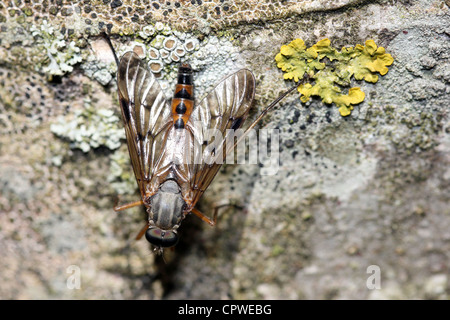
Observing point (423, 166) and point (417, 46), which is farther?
point (423, 166)

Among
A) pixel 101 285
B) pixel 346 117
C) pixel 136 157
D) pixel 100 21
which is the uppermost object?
pixel 100 21

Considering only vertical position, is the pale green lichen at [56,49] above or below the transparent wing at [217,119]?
above

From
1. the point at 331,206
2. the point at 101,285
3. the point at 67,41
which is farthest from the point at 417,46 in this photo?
the point at 101,285

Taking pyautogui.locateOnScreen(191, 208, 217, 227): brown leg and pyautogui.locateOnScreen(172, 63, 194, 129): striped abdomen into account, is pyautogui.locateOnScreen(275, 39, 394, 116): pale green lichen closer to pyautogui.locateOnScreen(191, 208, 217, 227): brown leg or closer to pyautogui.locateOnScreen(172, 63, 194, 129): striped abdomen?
pyautogui.locateOnScreen(172, 63, 194, 129): striped abdomen

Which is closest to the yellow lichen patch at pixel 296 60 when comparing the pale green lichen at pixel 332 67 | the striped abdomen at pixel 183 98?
the pale green lichen at pixel 332 67

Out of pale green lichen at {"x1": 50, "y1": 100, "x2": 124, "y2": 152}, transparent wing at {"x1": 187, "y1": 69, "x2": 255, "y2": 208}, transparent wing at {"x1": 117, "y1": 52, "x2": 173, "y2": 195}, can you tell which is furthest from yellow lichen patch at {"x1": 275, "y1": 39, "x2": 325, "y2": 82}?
pale green lichen at {"x1": 50, "y1": 100, "x2": 124, "y2": 152}

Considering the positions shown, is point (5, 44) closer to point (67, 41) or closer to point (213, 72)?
point (67, 41)

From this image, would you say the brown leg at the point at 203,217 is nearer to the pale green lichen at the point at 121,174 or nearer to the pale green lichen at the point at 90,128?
the pale green lichen at the point at 121,174

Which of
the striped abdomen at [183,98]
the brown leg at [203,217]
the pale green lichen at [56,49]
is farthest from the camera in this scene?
the brown leg at [203,217]
